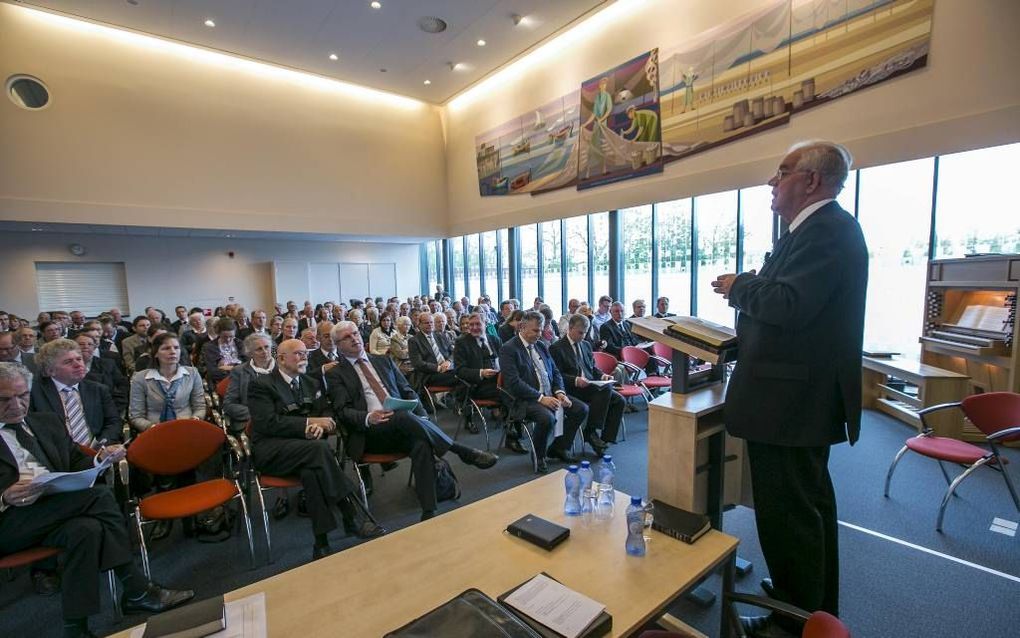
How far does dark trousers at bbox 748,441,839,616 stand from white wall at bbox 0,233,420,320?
13274 mm

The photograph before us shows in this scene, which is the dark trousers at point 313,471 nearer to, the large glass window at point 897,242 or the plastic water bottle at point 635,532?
the plastic water bottle at point 635,532

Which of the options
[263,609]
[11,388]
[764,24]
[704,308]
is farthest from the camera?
[704,308]

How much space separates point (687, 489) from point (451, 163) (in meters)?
11.8

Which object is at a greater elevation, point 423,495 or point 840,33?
point 840,33

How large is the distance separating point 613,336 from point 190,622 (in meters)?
5.82

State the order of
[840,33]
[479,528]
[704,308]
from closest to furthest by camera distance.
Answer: [479,528] < [840,33] < [704,308]

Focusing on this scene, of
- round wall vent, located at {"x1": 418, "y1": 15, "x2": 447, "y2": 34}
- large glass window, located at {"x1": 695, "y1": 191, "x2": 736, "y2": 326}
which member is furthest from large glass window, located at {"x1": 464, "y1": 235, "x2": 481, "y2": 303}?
large glass window, located at {"x1": 695, "y1": 191, "x2": 736, "y2": 326}

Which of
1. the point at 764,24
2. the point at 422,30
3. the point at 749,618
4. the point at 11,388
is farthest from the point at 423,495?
the point at 422,30

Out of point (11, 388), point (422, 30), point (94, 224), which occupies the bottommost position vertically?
point (11, 388)

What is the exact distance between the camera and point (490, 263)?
12.5m

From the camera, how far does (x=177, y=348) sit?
3.45 metres

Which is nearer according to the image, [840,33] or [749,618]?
[749,618]

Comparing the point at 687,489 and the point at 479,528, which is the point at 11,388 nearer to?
the point at 479,528

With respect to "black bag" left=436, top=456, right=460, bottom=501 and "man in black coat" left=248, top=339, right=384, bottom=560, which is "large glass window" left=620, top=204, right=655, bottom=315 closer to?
"black bag" left=436, top=456, right=460, bottom=501
